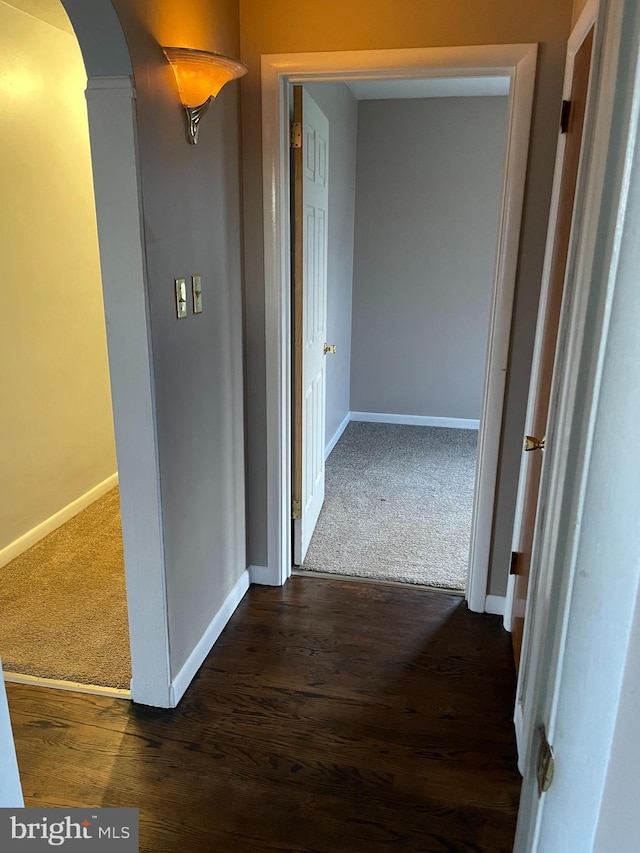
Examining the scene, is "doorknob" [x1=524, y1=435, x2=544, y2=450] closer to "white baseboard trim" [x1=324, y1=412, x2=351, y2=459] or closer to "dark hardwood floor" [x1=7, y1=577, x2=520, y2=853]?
"dark hardwood floor" [x1=7, y1=577, x2=520, y2=853]

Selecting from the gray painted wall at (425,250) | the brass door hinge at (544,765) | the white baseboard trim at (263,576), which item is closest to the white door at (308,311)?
the white baseboard trim at (263,576)

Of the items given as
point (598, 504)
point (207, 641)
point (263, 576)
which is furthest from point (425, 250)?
point (598, 504)

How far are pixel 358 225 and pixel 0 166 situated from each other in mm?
2823

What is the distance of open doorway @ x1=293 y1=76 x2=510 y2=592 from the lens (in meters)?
4.09

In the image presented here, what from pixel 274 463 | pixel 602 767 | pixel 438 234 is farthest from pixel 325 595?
pixel 438 234

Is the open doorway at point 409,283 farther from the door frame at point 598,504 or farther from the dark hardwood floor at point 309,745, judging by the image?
the door frame at point 598,504

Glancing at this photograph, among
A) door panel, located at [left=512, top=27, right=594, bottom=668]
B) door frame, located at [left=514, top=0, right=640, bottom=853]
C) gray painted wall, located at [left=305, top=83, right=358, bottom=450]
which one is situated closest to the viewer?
door frame, located at [left=514, top=0, right=640, bottom=853]

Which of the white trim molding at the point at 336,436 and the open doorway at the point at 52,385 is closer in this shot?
the open doorway at the point at 52,385

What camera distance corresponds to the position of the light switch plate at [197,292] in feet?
6.37

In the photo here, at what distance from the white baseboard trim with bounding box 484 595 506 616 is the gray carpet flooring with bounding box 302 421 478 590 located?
0.20 m

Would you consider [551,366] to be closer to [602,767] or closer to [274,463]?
[274,463]

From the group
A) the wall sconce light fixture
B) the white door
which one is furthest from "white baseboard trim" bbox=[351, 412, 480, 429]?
the wall sconce light fixture

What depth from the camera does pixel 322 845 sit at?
61.1 inches

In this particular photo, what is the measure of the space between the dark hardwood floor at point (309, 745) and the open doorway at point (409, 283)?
4.38ft
